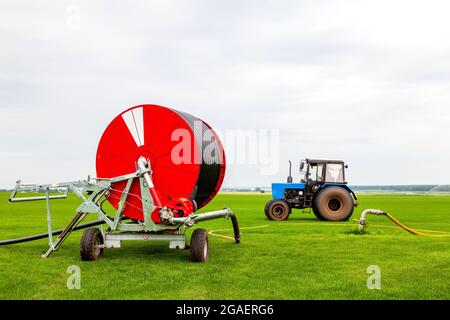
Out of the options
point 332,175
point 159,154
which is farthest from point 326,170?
point 159,154

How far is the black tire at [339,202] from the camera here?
878 inches

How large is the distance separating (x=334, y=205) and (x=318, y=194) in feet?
2.90

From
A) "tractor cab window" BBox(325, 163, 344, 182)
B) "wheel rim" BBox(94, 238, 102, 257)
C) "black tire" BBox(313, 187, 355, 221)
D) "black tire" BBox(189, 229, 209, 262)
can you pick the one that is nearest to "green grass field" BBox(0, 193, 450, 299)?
"black tire" BBox(189, 229, 209, 262)

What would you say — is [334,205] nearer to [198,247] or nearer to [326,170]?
[326,170]

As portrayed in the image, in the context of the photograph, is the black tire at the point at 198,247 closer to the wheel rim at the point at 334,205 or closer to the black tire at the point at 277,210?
the black tire at the point at 277,210

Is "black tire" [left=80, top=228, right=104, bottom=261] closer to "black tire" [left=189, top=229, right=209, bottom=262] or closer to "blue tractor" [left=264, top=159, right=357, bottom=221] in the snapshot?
"black tire" [left=189, top=229, right=209, bottom=262]

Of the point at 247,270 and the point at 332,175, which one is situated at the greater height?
the point at 332,175

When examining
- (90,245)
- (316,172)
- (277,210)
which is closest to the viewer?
(90,245)

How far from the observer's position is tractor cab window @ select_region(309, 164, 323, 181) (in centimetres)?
2391

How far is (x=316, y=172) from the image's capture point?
2402 centimetres

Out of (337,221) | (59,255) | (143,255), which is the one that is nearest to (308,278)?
(143,255)

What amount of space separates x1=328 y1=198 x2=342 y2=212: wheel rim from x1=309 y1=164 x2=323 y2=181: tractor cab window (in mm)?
1495
